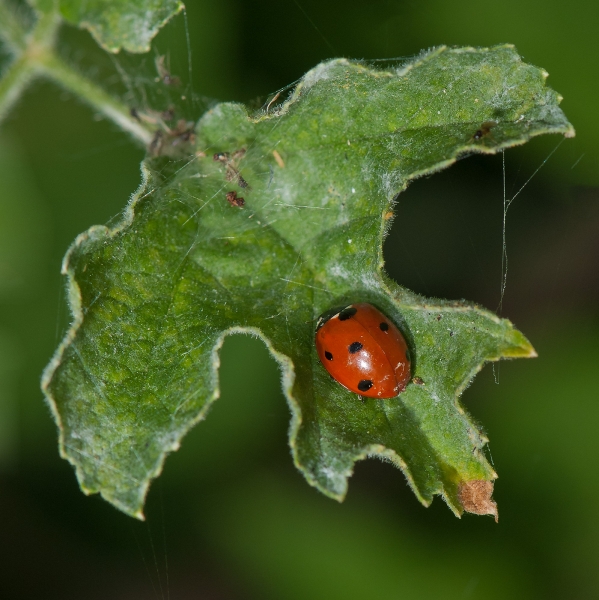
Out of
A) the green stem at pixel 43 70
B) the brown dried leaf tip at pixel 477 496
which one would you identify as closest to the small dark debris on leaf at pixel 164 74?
the green stem at pixel 43 70

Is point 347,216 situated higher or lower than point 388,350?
higher

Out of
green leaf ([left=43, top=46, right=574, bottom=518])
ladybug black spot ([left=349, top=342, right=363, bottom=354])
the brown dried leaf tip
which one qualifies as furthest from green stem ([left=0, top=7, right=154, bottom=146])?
the brown dried leaf tip

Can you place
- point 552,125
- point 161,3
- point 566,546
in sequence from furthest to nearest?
point 566,546
point 161,3
point 552,125

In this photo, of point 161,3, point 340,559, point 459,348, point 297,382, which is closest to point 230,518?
point 340,559

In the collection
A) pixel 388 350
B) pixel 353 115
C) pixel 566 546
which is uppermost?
pixel 353 115

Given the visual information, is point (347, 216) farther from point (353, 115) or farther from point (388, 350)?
point (388, 350)

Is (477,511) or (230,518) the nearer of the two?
(477,511)

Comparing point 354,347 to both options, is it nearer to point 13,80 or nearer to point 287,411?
point 287,411

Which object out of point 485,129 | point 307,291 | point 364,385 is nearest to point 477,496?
point 364,385
